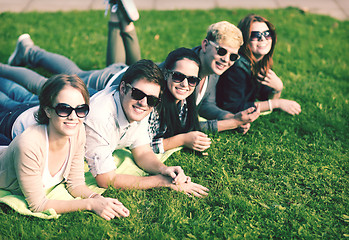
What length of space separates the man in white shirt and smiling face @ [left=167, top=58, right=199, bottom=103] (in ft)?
0.93

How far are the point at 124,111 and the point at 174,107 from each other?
626 millimetres

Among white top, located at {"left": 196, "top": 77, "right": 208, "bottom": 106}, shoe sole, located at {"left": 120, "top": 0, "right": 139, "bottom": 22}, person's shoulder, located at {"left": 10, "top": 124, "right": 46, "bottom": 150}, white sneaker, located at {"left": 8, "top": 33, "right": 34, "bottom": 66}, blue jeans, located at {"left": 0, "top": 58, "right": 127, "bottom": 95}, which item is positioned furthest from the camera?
white sneaker, located at {"left": 8, "top": 33, "right": 34, "bottom": 66}

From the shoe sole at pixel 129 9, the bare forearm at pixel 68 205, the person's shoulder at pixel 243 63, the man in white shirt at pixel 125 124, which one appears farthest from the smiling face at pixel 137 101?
the shoe sole at pixel 129 9

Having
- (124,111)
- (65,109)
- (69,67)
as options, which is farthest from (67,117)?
(69,67)

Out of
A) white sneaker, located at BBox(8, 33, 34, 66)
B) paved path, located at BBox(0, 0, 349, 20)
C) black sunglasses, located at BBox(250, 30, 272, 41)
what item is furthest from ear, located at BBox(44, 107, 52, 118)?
paved path, located at BBox(0, 0, 349, 20)

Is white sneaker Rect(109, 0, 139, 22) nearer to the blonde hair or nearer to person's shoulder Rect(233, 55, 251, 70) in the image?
the blonde hair

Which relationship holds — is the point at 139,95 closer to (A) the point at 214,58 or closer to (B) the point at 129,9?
(A) the point at 214,58

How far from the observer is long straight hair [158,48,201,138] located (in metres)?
3.52

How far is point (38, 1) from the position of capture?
7.91m

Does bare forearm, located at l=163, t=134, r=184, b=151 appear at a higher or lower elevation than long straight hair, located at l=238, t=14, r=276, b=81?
lower

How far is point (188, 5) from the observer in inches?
323

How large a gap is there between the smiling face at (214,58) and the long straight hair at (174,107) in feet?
1.08

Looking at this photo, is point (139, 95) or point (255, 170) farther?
point (255, 170)

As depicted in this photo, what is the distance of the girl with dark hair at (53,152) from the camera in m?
2.71
